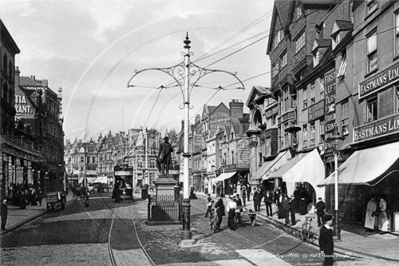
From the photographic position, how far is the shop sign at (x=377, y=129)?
17.5m

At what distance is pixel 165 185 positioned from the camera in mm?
24641

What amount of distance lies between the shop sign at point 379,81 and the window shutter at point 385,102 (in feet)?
1.01

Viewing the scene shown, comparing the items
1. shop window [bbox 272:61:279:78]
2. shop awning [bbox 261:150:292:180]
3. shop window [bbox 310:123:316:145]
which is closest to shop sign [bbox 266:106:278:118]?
shop window [bbox 272:61:279:78]

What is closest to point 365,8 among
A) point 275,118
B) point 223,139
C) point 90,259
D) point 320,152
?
point 320,152

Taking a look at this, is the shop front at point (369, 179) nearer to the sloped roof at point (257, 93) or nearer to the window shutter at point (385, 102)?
the window shutter at point (385, 102)

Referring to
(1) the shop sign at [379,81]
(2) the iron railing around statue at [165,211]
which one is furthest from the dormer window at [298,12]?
(2) the iron railing around statue at [165,211]

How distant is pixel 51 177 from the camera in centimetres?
7331

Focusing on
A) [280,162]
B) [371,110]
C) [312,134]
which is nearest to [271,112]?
[280,162]

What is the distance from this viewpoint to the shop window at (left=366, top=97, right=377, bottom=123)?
67.1 feet

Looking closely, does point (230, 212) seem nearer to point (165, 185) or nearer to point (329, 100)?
point (165, 185)

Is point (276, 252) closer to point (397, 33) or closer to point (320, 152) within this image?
point (397, 33)

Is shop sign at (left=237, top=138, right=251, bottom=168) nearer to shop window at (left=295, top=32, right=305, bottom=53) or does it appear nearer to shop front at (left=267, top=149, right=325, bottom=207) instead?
shop window at (left=295, top=32, right=305, bottom=53)

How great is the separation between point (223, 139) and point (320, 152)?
3652 cm

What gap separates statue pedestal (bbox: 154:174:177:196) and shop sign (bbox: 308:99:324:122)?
10.5m
